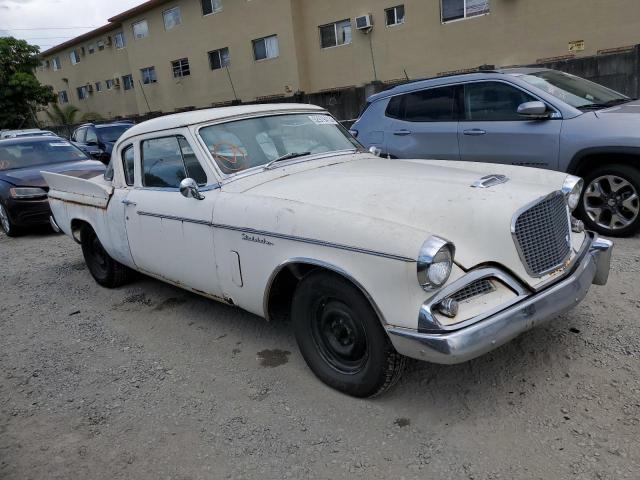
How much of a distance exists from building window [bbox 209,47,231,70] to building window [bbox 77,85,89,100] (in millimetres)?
14903

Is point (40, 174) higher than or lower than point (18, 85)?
lower

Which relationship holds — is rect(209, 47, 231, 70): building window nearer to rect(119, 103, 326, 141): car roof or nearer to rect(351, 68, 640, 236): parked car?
rect(351, 68, 640, 236): parked car

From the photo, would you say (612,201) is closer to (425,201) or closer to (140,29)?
(425,201)

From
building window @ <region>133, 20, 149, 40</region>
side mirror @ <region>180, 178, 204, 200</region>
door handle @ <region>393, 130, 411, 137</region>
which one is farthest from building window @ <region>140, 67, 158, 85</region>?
side mirror @ <region>180, 178, 204, 200</region>

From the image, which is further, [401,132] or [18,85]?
[18,85]

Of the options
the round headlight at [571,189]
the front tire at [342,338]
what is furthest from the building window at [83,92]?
the round headlight at [571,189]

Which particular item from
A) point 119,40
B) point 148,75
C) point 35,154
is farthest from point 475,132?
point 119,40

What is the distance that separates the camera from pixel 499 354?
130 inches

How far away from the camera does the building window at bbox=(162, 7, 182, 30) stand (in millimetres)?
24031

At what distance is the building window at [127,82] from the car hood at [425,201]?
29749 millimetres

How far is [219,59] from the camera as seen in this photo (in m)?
23.0

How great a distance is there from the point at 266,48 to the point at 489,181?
19.5m

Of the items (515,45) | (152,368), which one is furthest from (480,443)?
(515,45)

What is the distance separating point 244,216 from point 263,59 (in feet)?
63.5
